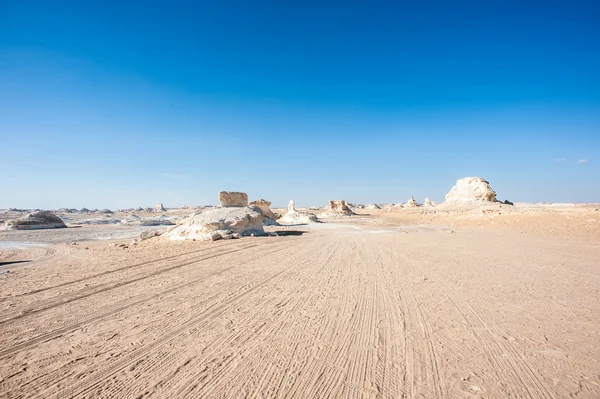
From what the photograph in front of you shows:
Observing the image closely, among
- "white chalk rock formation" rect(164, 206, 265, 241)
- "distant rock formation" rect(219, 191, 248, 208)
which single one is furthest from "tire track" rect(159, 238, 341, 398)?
"distant rock formation" rect(219, 191, 248, 208)

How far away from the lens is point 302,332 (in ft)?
13.0

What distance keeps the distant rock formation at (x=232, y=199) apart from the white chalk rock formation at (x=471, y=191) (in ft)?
105

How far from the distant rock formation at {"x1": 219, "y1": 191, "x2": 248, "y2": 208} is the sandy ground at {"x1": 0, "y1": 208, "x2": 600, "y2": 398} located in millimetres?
21888

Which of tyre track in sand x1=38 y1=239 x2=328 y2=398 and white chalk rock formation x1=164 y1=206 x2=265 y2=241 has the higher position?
white chalk rock formation x1=164 y1=206 x2=265 y2=241

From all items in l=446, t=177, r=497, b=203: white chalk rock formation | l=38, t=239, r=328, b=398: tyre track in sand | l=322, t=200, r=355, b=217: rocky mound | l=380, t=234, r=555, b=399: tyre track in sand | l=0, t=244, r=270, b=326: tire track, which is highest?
l=446, t=177, r=497, b=203: white chalk rock formation

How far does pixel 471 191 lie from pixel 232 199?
35.4m

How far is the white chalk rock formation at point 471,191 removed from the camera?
40719mm

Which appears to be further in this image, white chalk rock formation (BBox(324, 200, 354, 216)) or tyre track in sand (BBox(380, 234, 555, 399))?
white chalk rock formation (BBox(324, 200, 354, 216))

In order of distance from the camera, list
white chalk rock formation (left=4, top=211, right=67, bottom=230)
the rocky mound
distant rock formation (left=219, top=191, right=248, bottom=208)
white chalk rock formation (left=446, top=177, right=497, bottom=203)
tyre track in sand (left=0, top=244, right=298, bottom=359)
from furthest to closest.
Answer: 1. the rocky mound
2. white chalk rock formation (left=446, top=177, right=497, bottom=203)
3. distant rock formation (left=219, top=191, right=248, bottom=208)
4. white chalk rock formation (left=4, top=211, right=67, bottom=230)
5. tyre track in sand (left=0, top=244, right=298, bottom=359)

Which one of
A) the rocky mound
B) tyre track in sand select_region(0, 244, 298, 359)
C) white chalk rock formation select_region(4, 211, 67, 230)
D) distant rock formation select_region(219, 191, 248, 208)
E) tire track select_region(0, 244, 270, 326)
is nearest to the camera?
tyre track in sand select_region(0, 244, 298, 359)

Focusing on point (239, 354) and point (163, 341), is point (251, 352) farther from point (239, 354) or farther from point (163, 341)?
point (163, 341)

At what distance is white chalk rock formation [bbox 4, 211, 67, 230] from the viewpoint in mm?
24422

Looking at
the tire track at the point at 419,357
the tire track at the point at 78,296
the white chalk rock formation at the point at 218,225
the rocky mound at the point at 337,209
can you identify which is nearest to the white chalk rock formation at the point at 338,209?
the rocky mound at the point at 337,209

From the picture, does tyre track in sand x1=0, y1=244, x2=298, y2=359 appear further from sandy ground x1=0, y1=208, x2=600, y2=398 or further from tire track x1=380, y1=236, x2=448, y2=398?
tire track x1=380, y1=236, x2=448, y2=398
